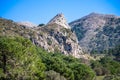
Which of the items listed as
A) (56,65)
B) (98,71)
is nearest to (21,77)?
(56,65)

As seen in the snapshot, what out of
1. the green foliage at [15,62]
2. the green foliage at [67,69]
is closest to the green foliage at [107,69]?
the green foliage at [67,69]

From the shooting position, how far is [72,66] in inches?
4070

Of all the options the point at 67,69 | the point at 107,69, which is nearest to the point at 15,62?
the point at 67,69

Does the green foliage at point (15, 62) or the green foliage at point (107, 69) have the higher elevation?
the green foliage at point (15, 62)

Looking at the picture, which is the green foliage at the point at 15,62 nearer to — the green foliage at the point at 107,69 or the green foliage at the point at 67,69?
the green foliage at the point at 67,69

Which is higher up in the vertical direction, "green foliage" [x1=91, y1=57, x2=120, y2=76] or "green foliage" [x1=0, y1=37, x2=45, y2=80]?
"green foliage" [x1=0, y1=37, x2=45, y2=80]

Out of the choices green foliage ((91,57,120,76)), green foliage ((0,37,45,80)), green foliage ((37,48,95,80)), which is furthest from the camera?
green foliage ((91,57,120,76))

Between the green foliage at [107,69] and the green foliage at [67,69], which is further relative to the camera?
the green foliage at [107,69]

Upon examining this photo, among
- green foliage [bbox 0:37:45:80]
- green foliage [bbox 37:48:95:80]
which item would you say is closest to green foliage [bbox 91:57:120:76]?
green foliage [bbox 37:48:95:80]

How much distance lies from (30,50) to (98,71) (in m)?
83.4

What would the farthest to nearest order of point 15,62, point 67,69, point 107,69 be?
1. point 107,69
2. point 67,69
3. point 15,62

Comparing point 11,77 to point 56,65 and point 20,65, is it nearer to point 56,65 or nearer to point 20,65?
point 20,65

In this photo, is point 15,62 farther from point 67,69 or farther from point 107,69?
point 107,69

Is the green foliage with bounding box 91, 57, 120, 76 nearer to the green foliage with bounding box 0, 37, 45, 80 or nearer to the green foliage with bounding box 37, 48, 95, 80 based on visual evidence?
the green foliage with bounding box 37, 48, 95, 80
